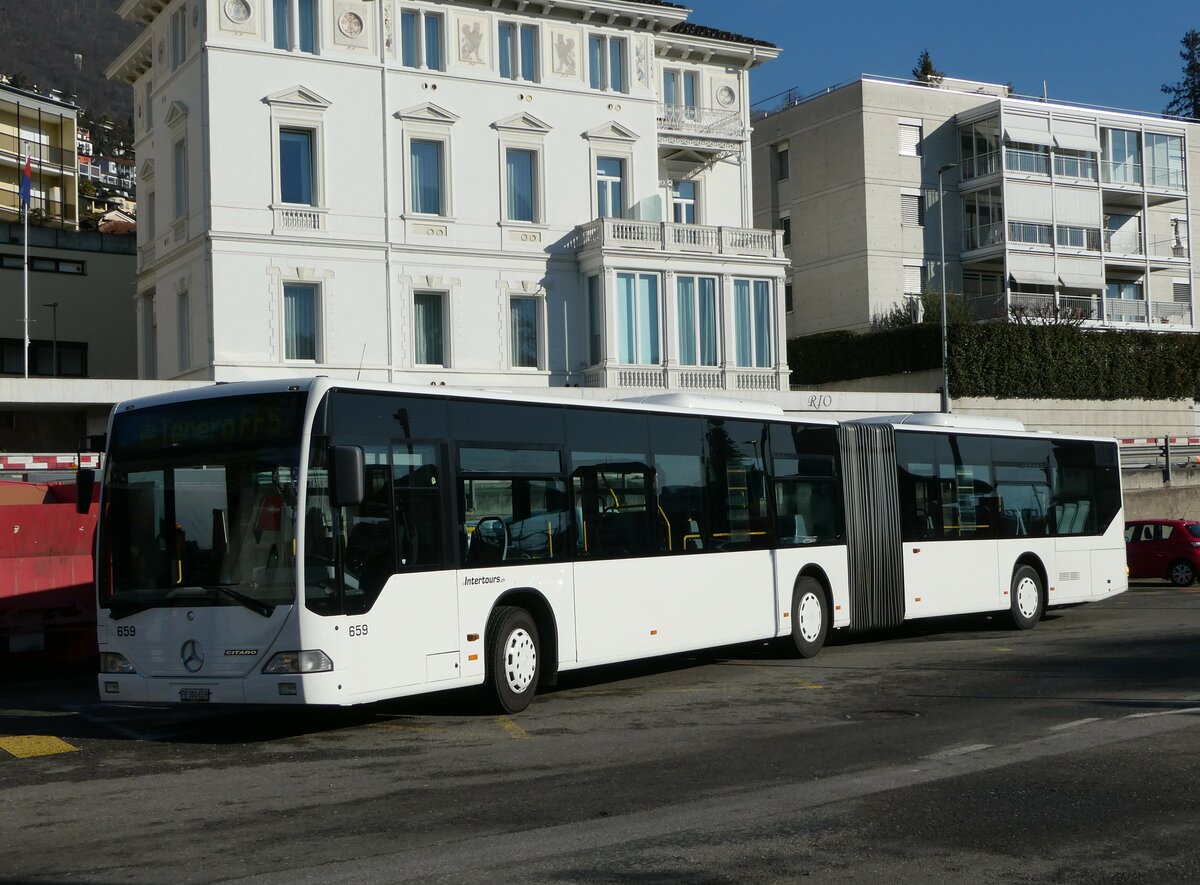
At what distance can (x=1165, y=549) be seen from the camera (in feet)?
107

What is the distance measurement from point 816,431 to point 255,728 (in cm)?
886

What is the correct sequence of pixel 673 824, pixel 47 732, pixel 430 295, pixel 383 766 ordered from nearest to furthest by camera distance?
pixel 673 824 → pixel 383 766 → pixel 47 732 → pixel 430 295

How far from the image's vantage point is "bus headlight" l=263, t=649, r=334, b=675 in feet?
37.9

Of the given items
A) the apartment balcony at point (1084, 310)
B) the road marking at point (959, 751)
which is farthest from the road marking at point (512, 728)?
the apartment balcony at point (1084, 310)

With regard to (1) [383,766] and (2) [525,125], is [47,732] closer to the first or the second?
(1) [383,766]

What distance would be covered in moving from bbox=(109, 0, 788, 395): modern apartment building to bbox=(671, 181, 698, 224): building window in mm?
1412

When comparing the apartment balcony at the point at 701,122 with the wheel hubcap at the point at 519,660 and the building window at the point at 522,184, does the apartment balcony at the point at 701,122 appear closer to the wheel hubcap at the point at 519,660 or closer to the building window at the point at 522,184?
the building window at the point at 522,184

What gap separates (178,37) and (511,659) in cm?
3282

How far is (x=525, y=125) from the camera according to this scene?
43938mm

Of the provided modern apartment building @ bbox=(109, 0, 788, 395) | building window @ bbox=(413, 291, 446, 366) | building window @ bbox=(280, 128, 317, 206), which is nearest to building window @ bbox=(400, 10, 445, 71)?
modern apartment building @ bbox=(109, 0, 788, 395)

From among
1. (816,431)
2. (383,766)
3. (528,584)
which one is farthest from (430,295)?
(383,766)

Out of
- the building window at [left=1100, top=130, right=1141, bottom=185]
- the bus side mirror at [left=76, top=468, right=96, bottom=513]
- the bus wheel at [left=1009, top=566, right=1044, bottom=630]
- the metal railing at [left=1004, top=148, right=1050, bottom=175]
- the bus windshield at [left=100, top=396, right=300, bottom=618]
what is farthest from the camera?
the building window at [left=1100, top=130, right=1141, bottom=185]

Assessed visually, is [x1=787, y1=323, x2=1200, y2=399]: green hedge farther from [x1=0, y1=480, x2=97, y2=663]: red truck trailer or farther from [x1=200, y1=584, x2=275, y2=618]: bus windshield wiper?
[x1=200, y1=584, x2=275, y2=618]: bus windshield wiper

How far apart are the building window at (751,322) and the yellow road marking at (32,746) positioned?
35.2 m
